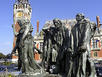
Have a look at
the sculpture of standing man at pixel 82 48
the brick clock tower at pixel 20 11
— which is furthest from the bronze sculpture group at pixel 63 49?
the brick clock tower at pixel 20 11

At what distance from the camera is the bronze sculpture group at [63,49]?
4.56 metres

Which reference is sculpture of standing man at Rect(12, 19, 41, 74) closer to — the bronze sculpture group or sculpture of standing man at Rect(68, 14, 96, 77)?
the bronze sculpture group

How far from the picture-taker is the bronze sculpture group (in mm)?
4562

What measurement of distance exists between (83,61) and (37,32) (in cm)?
4277

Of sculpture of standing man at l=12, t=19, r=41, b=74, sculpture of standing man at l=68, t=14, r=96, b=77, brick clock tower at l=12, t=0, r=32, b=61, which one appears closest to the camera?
sculpture of standing man at l=68, t=14, r=96, b=77

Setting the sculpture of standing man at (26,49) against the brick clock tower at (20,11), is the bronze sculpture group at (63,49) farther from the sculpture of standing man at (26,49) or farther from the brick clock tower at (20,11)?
the brick clock tower at (20,11)

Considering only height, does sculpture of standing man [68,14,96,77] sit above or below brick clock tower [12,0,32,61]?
below

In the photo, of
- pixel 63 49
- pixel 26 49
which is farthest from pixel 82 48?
pixel 26 49

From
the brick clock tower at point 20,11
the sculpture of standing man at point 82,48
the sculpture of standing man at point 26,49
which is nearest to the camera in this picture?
the sculpture of standing man at point 82,48

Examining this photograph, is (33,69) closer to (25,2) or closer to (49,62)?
(49,62)

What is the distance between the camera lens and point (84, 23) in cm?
489

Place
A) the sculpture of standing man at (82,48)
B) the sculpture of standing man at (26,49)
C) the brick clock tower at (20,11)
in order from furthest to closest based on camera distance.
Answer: the brick clock tower at (20,11) < the sculpture of standing man at (26,49) < the sculpture of standing man at (82,48)

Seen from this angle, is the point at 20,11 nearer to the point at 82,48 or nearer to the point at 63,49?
the point at 63,49

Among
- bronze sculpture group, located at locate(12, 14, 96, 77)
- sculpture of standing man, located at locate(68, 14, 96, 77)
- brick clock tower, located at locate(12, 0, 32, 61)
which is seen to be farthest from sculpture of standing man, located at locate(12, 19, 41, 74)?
brick clock tower, located at locate(12, 0, 32, 61)
